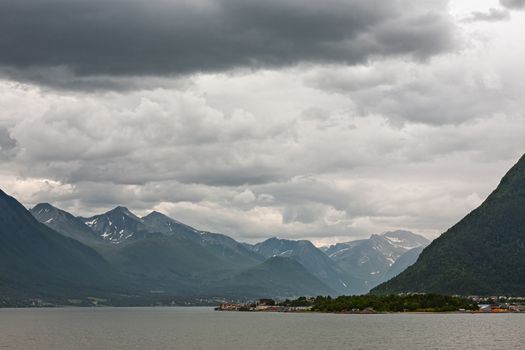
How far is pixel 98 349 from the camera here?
19525 centimetres

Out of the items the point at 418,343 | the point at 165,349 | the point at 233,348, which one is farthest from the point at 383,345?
the point at 165,349

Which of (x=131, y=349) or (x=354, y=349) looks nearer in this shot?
(x=354, y=349)

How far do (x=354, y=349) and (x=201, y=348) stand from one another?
1499 inches

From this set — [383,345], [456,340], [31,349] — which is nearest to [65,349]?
[31,349]

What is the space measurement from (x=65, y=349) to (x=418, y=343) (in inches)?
3440

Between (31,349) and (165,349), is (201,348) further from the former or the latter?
(31,349)

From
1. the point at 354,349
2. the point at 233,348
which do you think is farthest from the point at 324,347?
the point at 233,348

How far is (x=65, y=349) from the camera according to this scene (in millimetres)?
197625

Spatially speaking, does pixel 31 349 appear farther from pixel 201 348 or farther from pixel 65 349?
pixel 201 348

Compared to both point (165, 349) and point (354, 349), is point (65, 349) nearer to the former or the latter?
point (165, 349)

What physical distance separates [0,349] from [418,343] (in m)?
104

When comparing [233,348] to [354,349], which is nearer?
[354,349]

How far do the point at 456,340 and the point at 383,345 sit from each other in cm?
2194

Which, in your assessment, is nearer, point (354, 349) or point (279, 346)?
point (354, 349)
